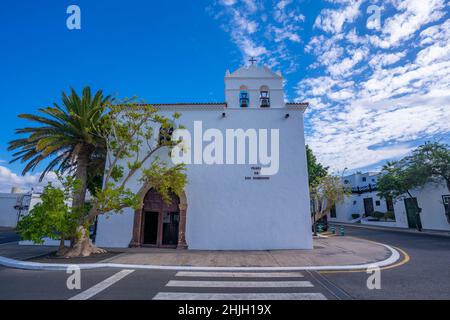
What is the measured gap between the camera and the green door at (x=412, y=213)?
22.1 meters

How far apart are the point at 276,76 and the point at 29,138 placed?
15576mm

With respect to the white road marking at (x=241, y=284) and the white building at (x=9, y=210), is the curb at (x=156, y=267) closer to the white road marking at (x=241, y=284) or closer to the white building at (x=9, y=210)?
the white road marking at (x=241, y=284)

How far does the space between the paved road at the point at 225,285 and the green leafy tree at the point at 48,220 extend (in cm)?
151

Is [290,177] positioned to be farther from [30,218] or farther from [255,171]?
[30,218]

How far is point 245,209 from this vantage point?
12383 millimetres

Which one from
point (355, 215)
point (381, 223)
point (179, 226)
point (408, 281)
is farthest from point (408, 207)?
point (179, 226)

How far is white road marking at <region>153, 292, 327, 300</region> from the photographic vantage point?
5.21 m

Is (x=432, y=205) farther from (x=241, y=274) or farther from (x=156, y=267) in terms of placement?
(x=156, y=267)

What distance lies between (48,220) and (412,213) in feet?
106

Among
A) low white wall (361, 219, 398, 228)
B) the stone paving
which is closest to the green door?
low white wall (361, 219, 398, 228)

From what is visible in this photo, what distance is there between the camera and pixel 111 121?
1074cm

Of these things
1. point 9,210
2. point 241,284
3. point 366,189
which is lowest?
point 241,284

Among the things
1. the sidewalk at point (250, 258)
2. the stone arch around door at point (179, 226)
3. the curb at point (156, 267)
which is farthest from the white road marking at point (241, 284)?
the stone arch around door at point (179, 226)
